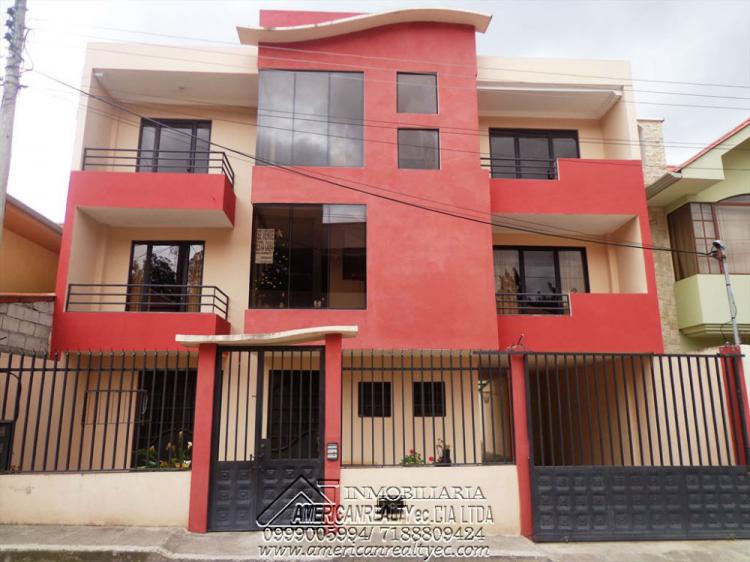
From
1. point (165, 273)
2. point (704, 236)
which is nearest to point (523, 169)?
point (704, 236)

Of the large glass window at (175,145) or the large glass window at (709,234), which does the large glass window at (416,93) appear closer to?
the large glass window at (175,145)

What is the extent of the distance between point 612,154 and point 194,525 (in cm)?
1226

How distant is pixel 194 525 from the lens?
278 inches

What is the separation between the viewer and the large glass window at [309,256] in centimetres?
1121

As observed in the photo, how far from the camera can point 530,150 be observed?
13891mm

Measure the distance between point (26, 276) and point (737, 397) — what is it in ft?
48.5

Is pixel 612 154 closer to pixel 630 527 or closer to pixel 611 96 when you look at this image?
pixel 611 96

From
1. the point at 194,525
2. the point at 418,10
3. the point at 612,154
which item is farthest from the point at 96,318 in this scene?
the point at 612,154

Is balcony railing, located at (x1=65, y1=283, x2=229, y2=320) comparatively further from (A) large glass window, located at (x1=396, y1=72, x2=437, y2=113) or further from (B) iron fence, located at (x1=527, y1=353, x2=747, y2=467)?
(B) iron fence, located at (x1=527, y1=353, x2=747, y2=467)

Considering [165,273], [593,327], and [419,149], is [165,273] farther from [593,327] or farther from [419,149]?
[593,327]

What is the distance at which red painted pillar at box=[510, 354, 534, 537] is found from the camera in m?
7.40

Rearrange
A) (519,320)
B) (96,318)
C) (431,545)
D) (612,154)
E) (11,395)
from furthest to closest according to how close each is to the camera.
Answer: (612,154) < (519,320) < (96,318) < (11,395) < (431,545)

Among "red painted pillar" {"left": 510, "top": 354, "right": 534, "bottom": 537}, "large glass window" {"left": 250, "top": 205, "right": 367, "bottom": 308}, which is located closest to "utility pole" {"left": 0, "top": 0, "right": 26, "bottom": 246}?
"large glass window" {"left": 250, "top": 205, "right": 367, "bottom": 308}

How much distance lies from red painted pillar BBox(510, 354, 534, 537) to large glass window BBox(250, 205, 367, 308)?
4.05m
